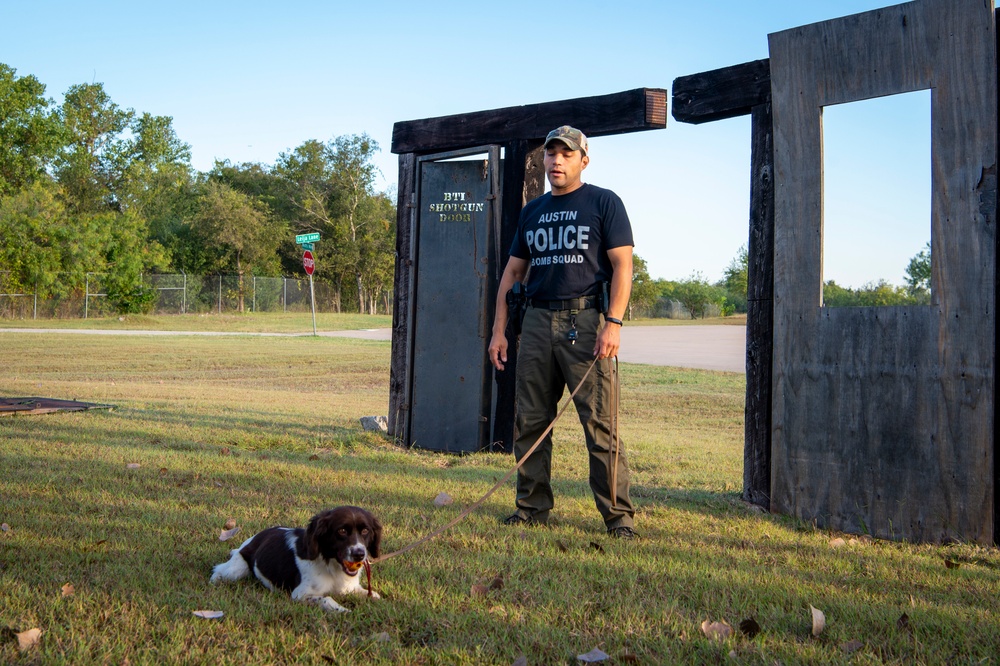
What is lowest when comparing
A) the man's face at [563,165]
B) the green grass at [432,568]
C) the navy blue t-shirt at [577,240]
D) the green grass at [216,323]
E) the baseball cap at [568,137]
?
the green grass at [432,568]

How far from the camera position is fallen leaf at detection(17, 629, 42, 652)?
2.94 metres

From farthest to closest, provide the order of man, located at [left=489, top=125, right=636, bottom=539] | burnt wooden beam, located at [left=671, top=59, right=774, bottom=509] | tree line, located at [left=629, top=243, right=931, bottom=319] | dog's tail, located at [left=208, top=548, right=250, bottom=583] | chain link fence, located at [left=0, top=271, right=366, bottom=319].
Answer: tree line, located at [left=629, top=243, right=931, bottom=319], chain link fence, located at [left=0, top=271, right=366, bottom=319], burnt wooden beam, located at [left=671, top=59, right=774, bottom=509], man, located at [left=489, top=125, right=636, bottom=539], dog's tail, located at [left=208, top=548, right=250, bottom=583]

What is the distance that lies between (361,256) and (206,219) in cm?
947

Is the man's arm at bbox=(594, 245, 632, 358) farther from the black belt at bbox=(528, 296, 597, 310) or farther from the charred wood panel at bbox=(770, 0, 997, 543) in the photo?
the charred wood panel at bbox=(770, 0, 997, 543)

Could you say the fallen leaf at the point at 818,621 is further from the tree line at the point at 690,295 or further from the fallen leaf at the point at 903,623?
the tree line at the point at 690,295

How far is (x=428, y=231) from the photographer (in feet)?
28.1

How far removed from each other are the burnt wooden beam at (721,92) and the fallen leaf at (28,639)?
503 cm

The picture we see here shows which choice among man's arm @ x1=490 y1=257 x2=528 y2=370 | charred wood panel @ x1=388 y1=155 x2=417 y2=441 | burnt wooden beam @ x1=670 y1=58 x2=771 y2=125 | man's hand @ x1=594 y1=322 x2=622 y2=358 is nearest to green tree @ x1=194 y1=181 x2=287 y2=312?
charred wood panel @ x1=388 y1=155 x2=417 y2=441

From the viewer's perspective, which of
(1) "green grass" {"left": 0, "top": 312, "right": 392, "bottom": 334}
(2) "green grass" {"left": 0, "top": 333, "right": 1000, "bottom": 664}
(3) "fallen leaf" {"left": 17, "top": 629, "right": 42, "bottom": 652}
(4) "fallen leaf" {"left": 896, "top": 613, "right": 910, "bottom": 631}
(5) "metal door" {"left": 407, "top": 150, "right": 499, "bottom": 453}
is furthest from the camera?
(1) "green grass" {"left": 0, "top": 312, "right": 392, "bottom": 334}

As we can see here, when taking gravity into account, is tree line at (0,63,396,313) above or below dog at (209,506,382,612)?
above

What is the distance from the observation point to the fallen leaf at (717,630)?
10.5 ft

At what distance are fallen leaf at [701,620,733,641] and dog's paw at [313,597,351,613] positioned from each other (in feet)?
4.47

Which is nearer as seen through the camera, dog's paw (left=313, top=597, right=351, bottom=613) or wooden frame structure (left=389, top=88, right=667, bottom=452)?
dog's paw (left=313, top=597, right=351, bottom=613)

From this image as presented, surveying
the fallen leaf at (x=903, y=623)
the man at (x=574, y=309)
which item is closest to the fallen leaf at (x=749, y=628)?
the fallen leaf at (x=903, y=623)
